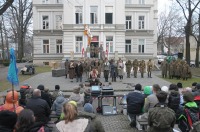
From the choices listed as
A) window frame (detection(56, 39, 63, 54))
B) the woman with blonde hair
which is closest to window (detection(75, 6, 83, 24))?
window frame (detection(56, 39, 63, 54))

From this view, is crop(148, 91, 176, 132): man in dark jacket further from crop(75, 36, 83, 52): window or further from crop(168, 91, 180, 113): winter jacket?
crop(75, 36, 83, 52): window

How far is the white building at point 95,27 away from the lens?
4572cm

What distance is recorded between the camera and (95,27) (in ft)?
150

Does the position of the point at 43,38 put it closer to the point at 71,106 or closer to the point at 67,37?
the point at 67,37

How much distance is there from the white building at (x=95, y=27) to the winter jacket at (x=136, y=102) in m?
35.0

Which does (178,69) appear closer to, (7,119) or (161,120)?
(161,120)

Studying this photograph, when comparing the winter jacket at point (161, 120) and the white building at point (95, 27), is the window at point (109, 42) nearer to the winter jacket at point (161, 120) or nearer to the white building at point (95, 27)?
the white building at point (95, 27)

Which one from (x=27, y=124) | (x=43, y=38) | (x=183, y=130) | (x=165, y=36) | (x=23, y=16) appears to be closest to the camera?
(x=27, y=124)

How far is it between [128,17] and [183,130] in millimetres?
45209

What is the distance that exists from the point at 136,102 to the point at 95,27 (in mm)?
36308

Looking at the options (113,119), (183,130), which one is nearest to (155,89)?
(183,130)

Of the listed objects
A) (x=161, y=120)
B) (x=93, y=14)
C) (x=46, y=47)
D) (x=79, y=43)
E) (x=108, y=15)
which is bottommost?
(x=161, y=120)

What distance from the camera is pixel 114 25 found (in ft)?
152

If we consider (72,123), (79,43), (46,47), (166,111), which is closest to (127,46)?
(79,43)
